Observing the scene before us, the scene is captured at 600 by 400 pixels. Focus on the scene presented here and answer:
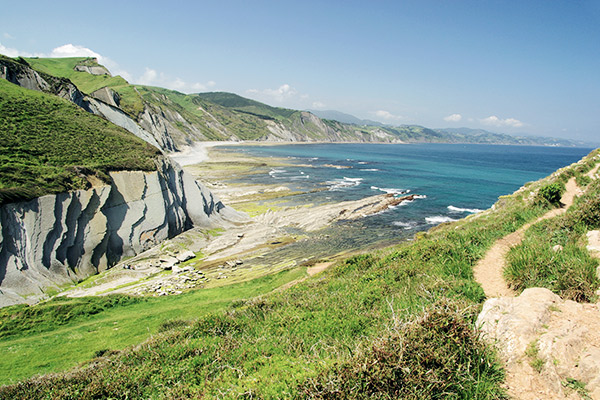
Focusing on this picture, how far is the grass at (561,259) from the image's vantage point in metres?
8.59

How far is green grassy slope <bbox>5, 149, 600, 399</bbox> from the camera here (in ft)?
18.6

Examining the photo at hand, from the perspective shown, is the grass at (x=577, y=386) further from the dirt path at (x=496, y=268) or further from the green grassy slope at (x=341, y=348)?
the dirt path at (x=496, y=268)

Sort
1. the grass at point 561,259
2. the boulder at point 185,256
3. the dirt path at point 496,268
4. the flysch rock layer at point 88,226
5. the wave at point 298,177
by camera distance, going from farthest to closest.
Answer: the wave at point 298,177 < the boulder at point 185,256 < the flysch rock layer at point 88,226 < the dirt path at point 496,268 < the grass at point 561,259

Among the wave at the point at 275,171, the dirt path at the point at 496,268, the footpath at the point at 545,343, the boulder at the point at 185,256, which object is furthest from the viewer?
the wave at the point at 275,171

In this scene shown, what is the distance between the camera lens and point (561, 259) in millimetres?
10031

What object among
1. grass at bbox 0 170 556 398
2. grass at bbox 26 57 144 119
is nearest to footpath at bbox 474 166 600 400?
grass at bbox 0 170 556 398

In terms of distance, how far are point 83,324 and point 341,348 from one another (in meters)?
19.7

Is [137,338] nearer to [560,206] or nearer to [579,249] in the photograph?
[579,249]

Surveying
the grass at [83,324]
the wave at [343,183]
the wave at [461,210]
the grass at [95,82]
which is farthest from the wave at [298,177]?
the grass at [95,82]

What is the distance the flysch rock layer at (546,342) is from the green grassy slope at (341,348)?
0.45 meters

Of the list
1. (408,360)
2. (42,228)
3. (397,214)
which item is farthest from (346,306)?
(397,214)

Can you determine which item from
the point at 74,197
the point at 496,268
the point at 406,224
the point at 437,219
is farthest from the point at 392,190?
the point at 74,197

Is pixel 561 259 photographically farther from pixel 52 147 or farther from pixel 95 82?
pixel 95 82

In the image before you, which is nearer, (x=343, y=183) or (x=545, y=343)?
(x=545, y=343)
